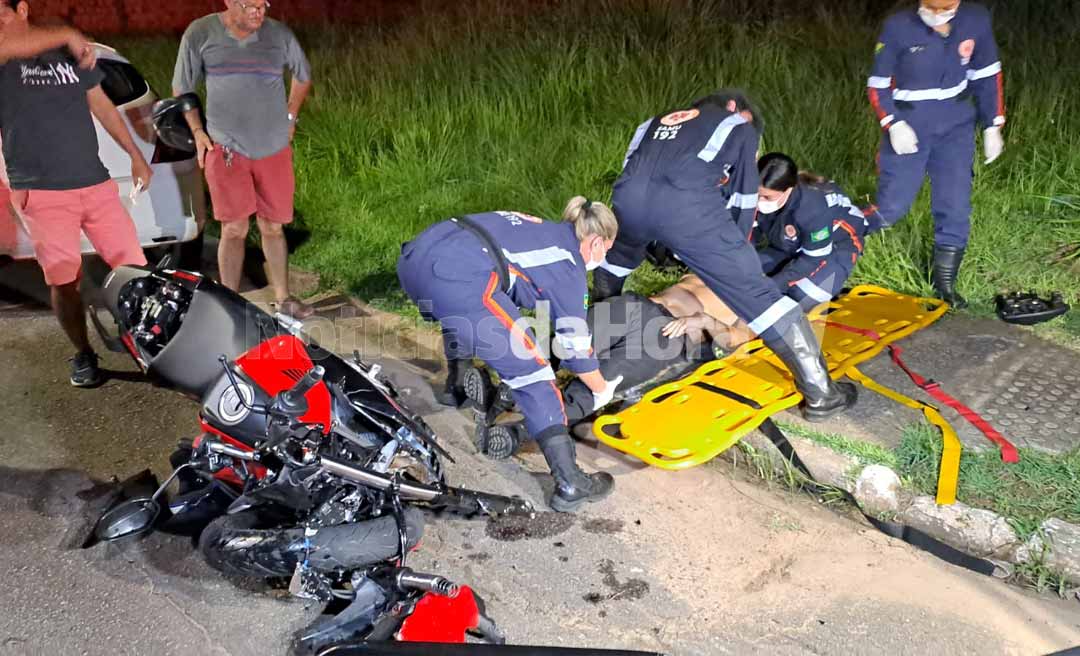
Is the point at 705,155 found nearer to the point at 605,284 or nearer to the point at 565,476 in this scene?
the point at 605,284

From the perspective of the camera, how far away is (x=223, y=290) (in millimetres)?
3203

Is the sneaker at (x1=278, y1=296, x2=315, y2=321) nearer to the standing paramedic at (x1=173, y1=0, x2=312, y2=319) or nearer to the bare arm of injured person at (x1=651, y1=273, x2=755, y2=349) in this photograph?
the standing paramedic at (x1=173, y1=0, x2=312, y2=319)

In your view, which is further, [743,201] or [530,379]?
[743,201]

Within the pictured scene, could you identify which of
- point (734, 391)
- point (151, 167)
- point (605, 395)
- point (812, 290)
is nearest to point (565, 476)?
point (605, 395)

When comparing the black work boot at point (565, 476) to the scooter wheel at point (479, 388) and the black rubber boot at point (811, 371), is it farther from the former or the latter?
the black rubber boot at point (811, 371)

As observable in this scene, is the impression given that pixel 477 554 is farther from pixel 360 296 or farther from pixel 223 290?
pixel 360 296

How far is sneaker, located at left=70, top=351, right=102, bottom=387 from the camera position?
4.67m

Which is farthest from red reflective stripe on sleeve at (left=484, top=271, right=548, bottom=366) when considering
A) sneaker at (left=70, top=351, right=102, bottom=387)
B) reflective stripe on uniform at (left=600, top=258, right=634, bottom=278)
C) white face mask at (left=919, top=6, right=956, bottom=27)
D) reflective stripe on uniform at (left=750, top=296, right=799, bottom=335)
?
white face mask at (left=919, top=6, right=956, bottom=27)

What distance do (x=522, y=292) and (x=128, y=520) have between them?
5.13 ft

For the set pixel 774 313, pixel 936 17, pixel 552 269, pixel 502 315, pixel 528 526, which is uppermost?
pixel 936 17

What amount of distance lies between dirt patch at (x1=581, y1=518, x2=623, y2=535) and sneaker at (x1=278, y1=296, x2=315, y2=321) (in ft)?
8.01

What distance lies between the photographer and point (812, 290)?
4742mm

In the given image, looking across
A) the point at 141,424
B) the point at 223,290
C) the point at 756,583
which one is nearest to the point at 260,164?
the point at 141,424

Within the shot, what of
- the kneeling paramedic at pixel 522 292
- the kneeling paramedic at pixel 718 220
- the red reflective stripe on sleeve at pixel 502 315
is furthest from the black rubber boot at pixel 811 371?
the red reflective stripe on sleeve at pixel 502 315
